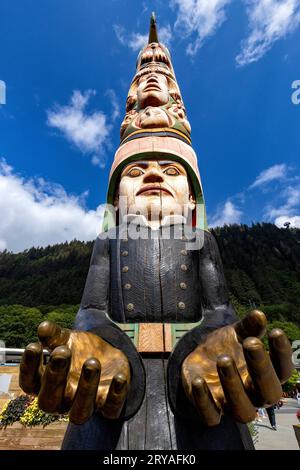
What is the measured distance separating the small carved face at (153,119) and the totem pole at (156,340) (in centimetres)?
16

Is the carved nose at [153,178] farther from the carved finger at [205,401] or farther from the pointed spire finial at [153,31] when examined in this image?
the pointed spire finial at [153,31]

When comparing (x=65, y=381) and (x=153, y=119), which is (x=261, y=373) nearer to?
(x=65, y=381)

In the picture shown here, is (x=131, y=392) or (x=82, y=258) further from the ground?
(x=82, y=258)

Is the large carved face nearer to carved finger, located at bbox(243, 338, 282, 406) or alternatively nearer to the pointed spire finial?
carved finger, located at bbox(243, 338, 282, 406)

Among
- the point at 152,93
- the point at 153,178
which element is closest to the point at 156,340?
the point at 153,178

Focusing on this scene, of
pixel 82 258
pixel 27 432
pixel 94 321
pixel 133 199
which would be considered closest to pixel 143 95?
pixel 133 199

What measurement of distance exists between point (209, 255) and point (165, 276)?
41cm

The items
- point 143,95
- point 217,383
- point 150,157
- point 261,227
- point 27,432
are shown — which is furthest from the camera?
point 261,227

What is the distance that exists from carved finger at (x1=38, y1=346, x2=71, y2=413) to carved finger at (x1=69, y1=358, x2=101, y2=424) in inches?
A: 2.0

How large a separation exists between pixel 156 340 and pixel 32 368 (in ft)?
2.48

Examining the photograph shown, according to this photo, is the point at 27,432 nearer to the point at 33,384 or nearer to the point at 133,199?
→ the point at 133,199

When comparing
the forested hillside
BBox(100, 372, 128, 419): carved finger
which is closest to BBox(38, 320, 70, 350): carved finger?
BBox(100, 372, 128, 419): carved finger

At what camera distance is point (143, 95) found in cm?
360

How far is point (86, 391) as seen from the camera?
3.12 ft
